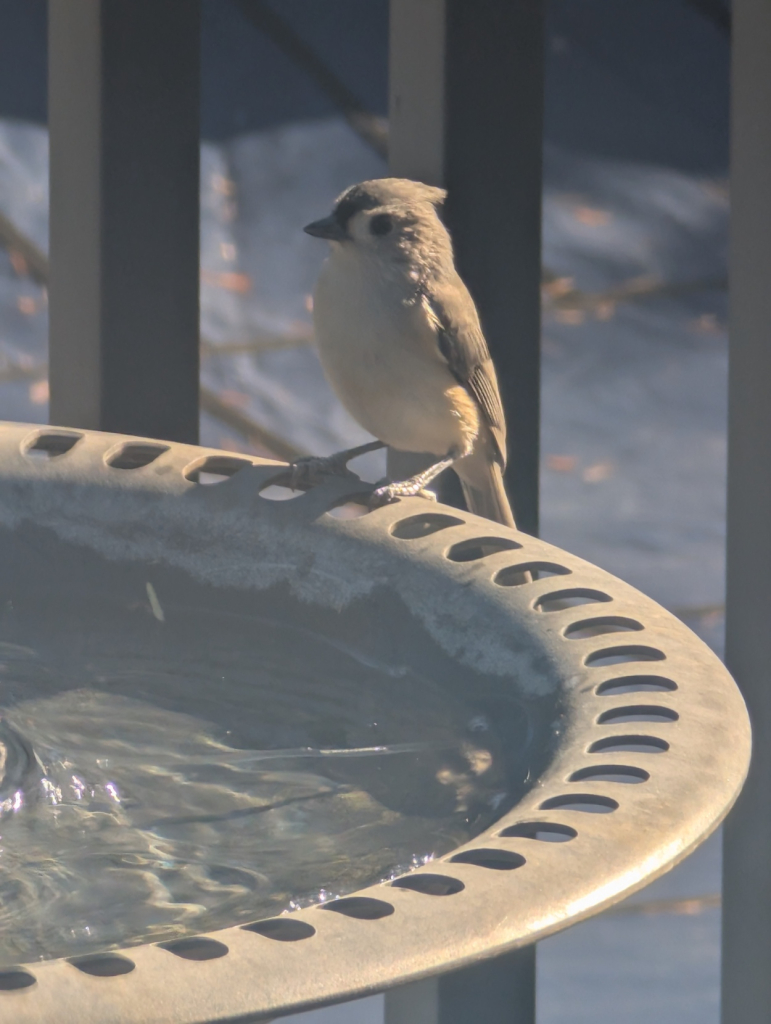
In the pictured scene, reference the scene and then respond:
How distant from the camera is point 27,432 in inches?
69.4

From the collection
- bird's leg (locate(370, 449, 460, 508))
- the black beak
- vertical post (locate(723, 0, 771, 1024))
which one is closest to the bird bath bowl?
bird's leg (locate(370, 449, 460, 508))

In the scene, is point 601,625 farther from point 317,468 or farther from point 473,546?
point 317,468

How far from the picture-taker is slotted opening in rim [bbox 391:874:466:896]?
0.83m

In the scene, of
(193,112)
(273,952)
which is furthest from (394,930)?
(193,112)

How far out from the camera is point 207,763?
1252mm

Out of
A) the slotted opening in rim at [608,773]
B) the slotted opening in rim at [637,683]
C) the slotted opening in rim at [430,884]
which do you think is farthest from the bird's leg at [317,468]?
the slotted opening in rim at [430,884]

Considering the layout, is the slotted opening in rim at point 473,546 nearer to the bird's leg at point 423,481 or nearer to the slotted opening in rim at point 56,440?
the bird's leg at point 423,481

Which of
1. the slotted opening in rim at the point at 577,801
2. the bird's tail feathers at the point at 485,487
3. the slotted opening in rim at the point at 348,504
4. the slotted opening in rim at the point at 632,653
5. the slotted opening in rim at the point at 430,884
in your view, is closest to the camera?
the slotted opening in rim at the point at 430,884

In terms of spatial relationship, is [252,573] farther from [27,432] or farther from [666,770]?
[666,770]

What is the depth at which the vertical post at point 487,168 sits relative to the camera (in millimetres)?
2162

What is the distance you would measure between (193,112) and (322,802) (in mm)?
1570

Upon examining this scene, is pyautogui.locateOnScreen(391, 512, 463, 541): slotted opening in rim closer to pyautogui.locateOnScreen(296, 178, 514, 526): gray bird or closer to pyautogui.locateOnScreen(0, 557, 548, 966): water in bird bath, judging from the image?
pyautogui.locateOnScreen(0, 557, 548, 966): water in bird bath

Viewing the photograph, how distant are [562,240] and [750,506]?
333cm

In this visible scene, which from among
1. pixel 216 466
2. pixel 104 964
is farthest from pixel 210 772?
pixel 216 466
